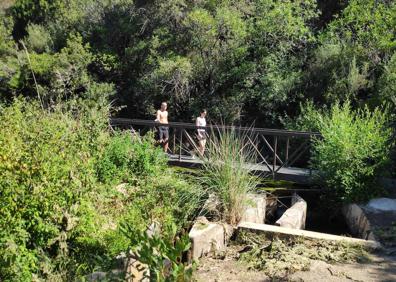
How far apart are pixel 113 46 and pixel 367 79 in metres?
10.7

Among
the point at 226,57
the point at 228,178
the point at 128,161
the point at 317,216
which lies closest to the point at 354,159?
the point at 317,216

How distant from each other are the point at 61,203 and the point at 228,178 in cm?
262

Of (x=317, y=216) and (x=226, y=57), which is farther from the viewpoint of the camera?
(x=226, y=57)

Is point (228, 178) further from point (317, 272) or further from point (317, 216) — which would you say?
point (317, 216)

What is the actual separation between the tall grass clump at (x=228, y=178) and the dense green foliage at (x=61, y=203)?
0.36 metres

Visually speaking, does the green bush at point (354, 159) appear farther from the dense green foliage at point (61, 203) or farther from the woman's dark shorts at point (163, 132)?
the woman's dark shorts at point (163, 132)

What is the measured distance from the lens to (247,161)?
7.23 m

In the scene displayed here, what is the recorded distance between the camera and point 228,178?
6367 millimetres

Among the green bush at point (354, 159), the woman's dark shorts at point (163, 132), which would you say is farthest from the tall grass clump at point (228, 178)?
the woman's dark shorts at point (163, 132)

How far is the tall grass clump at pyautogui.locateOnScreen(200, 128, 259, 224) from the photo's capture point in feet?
20.7

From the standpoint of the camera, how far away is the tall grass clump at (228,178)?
20.7 ft

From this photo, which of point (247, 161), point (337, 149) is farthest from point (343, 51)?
point (247, 161)

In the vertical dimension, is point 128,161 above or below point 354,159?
below

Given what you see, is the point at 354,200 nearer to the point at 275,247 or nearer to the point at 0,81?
the point at 275,247
